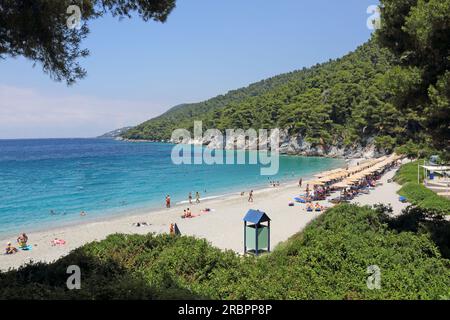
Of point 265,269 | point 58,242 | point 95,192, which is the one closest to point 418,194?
point 265,269

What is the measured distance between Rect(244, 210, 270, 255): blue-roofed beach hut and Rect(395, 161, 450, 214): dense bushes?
22.8ft

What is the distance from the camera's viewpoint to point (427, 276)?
22.3ft

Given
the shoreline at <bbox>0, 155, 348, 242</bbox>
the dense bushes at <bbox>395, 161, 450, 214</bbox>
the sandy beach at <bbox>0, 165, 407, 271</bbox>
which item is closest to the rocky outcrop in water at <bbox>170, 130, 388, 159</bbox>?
the dense bushes at <bbox>395, 161, 450, 214</bbox>

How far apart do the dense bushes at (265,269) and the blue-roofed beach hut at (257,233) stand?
481cm

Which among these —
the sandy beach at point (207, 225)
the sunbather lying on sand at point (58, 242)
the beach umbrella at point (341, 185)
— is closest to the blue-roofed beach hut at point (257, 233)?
the sandy beach at point (207, 225)

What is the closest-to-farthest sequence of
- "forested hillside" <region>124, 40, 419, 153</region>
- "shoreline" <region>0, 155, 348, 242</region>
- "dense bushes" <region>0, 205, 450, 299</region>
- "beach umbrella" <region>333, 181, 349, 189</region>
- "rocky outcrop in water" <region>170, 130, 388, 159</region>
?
"dense bushes" <region>0, 205, 450, 299</region>, "shoreline" <region>0, 155, 348, 242</region>, "beach umbrella" <region>333, 181, 349, 189</region>, "forested hillside" <region>124, 40, 419, 153</region>, "rocky outcrop in water" <region>170, 130, 388, 159</region>

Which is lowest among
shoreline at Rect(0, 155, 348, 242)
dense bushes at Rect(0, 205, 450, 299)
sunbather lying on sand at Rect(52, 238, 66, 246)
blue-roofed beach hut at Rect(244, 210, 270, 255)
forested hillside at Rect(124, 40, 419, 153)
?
shoreline at Rect(0, 155, 348, 242)

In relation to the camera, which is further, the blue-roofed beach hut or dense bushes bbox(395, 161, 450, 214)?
dense bushes bbox(395, 161, 450, 214)

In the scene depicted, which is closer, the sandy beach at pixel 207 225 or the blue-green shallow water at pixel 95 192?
the sandy beach at pixel 207 225

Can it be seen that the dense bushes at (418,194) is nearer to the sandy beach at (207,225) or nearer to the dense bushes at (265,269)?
the sandy beach at (207,225)

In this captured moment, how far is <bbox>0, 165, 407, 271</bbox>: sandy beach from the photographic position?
68.4 ft

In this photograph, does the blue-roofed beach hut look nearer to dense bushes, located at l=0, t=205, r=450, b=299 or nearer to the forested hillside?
dense bushes, located at l=0, t=205, r=450, b=299

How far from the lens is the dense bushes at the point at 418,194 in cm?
2167

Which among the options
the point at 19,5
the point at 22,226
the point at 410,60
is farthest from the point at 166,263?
the point at 22,226
